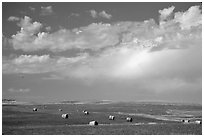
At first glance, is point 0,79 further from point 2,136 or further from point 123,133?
point 123,133

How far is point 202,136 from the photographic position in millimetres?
32344

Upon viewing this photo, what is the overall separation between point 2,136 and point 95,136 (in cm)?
881

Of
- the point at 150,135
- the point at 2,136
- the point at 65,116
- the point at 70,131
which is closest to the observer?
the point at 2,136

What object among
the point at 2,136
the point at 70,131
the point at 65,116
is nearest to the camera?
the point at 2,136

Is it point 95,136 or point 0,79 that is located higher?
point 0,79

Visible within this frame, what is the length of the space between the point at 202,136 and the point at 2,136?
20.3 m

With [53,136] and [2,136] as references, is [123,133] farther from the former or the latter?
[2,136]

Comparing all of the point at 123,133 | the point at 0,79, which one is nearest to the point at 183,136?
the point at 123,133

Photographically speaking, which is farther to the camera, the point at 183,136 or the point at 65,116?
the point at 65,116

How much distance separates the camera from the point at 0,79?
117ft

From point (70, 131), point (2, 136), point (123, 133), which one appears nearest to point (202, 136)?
point (123, 133)

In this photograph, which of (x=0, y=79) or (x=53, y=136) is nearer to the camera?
(x=53, y=136)

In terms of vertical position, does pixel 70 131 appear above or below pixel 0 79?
below

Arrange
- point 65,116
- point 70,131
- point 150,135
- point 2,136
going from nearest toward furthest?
point 2,136, point 150,135, point 70,131, point 65,116
